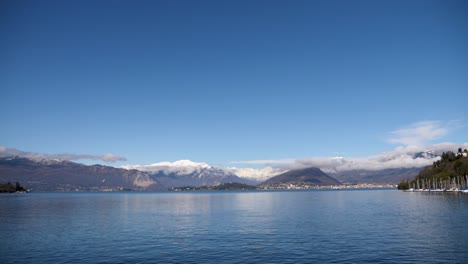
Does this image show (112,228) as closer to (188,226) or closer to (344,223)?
(188,226)

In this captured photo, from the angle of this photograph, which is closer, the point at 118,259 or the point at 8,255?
the point at 118,259

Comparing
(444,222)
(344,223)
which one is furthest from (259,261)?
(444,222)

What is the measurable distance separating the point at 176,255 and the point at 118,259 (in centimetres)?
764

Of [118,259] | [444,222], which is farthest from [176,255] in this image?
[444,222]

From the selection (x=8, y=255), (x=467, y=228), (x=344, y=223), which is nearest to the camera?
(x=8, y=255)

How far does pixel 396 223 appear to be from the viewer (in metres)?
83.0

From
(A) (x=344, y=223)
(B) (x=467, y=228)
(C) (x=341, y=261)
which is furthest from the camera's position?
(A) (x=344, y=223)

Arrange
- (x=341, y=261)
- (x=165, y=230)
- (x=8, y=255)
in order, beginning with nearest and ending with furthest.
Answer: (x=341, y=261) → (x=8, y=255) → (x=165, y=230)

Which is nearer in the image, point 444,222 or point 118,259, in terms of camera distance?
point 118,259

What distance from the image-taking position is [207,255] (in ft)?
170

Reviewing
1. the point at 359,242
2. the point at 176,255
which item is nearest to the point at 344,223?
the point at 359,242

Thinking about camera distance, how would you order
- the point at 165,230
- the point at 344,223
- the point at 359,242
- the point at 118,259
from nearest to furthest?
the point at 118,259
the point at 359,242
the point at 165,230
the point at 344,223

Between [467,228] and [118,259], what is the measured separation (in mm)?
63159

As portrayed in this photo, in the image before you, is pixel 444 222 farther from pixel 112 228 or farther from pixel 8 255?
pixel 8 255
